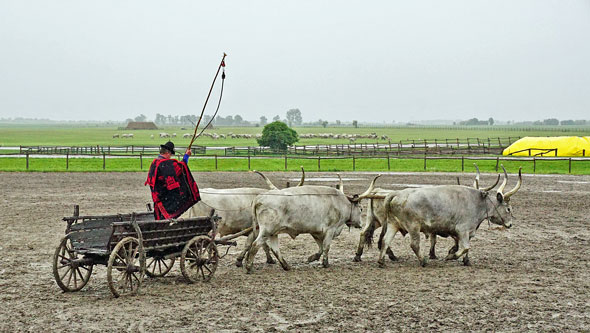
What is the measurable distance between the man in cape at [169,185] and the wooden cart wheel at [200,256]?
0.61m

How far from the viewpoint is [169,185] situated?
397 inches

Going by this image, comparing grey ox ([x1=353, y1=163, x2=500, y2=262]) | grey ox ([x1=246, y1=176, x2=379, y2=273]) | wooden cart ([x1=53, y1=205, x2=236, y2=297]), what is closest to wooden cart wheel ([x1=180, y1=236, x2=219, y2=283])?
wooden cart ([x1=53, y1=205, x2=236, y2=297])

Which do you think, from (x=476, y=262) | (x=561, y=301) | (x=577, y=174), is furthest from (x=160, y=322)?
(x=577, y=174)

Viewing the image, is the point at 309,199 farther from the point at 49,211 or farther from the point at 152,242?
the point at 49,211

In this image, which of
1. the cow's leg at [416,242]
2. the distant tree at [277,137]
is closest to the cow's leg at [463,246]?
the cow's leg at [416,242]

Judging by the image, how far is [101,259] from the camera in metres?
9.01

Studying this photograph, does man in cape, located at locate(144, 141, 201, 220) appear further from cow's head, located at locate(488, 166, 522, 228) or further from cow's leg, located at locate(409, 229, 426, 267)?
cow's head, located at locate(488, 166, 522, 228)

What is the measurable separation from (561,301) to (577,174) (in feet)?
84.5

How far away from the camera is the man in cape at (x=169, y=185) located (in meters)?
10.1

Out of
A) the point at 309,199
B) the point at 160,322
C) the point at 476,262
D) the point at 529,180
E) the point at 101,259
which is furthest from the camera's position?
the point at 529,180

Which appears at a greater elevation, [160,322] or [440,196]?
[440,196]

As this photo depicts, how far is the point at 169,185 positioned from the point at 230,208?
176cm

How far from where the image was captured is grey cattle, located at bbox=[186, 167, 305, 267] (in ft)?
37.7

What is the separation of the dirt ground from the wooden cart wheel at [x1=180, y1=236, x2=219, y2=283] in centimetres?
21
